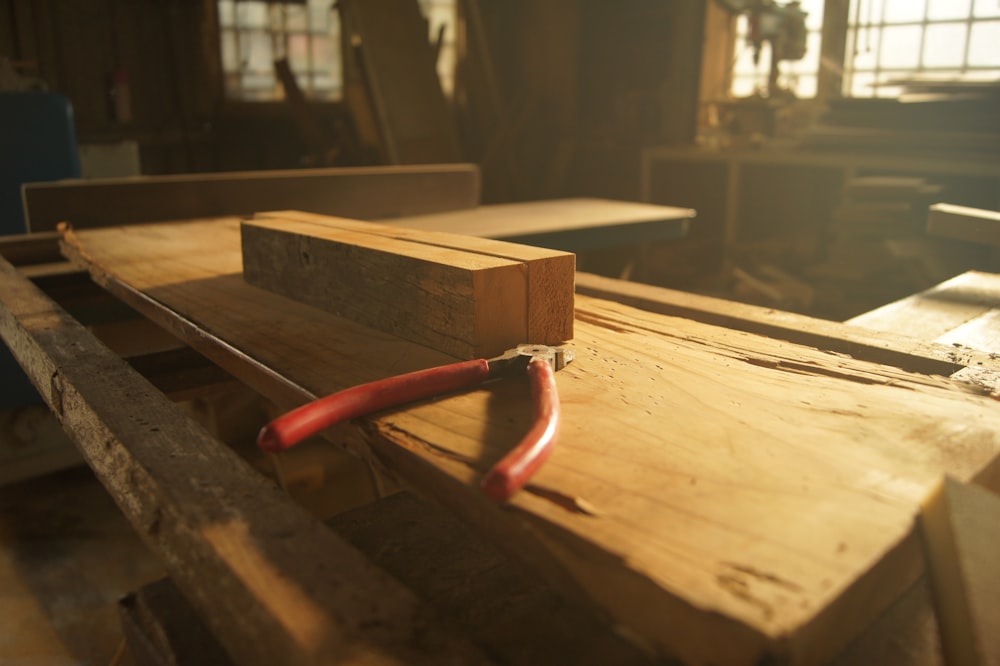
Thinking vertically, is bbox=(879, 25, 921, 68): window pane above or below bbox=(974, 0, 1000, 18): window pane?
below

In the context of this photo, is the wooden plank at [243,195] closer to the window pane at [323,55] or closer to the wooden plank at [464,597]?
the wooden plank at [464,597]

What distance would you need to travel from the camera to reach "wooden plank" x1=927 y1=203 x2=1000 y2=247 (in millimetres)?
1783

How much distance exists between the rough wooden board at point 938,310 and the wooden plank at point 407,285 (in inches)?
27.3

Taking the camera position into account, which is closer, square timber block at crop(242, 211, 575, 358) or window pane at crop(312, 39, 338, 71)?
square timber block at crop(242, 211, 575, 358)

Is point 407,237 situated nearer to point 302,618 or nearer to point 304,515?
point 304,515

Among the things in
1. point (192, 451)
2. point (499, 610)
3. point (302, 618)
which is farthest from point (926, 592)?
point (192, 451)

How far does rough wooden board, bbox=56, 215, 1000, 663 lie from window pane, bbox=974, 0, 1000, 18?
→ 4656mm

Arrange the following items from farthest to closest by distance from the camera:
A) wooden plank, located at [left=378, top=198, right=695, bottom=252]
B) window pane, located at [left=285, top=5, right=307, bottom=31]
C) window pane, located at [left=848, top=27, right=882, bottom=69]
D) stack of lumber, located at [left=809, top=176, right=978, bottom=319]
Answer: window pane, located at [left=285, top=5, right=307, bottom=31]
window pane, located at [left=848, top=27, right=882, bottom=69]
stack of lumber, located at [left=809, top=176, right=978, bottom=319]
wooden plank, located at [left=378, top=198, right=695, bottom=252]

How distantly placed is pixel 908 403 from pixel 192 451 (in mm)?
684

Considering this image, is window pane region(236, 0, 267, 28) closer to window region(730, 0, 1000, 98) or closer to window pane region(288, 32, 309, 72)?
window pane region(288, 32, 309, 72)

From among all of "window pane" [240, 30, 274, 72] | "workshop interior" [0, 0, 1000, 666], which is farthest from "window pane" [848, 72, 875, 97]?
"window pane" [240, 30, 274, 72]

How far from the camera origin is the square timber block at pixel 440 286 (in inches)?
34.3

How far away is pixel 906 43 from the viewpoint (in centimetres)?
486

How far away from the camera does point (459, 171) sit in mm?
2758
